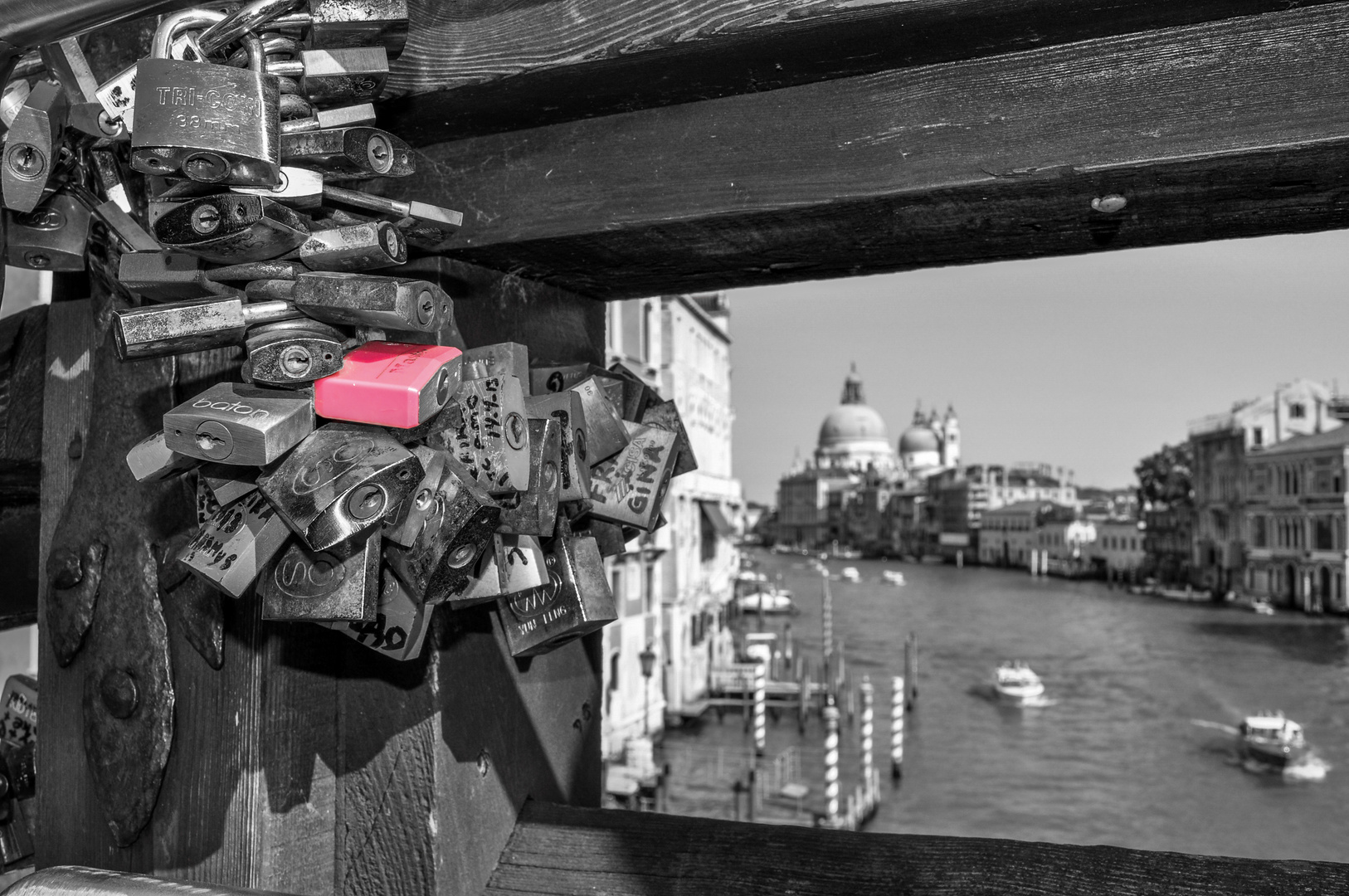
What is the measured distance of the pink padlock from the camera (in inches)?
29.0

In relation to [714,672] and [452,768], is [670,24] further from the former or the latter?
[714,672]

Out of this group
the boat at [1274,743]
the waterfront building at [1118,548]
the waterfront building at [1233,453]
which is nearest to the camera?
the boat at [1274,743]

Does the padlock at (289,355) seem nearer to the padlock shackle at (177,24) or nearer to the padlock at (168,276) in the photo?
the padlock at (168,276)

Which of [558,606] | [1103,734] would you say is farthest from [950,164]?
[1103,734]

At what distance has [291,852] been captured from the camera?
87 cm

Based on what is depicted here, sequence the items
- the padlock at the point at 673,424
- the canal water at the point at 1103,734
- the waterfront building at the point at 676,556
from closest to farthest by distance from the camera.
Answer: the padlock at the point at 673,424 < the canal water at the point at 1103,734 < the waterfront building at the point at 676,556

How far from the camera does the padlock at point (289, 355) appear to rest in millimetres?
751

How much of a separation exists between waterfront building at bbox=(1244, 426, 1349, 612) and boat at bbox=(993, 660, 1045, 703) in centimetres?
2360

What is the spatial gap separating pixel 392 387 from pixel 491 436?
8 centimetres

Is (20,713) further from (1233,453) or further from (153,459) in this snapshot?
(1233,453)

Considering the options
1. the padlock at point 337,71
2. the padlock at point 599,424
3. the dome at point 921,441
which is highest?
the dome at point 921,441

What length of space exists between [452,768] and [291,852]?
0.46ft

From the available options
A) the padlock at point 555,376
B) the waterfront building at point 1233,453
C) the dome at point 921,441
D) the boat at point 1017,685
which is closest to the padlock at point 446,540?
the padlock at point 555,376

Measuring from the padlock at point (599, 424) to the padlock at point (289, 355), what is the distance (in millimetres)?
219
